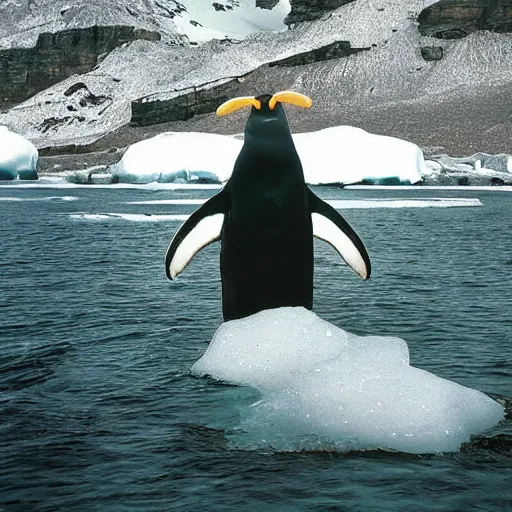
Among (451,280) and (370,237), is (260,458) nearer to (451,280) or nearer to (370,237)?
(451,280)

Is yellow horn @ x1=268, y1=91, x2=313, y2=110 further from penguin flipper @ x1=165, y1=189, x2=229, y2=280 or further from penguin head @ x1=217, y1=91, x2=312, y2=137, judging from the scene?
penguin flipper @ x1=165, y1=189, x2=229, y2=280

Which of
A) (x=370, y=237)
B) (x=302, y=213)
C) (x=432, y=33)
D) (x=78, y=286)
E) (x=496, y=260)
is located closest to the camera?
(x=302, y=213)

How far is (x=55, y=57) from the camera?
122875mm

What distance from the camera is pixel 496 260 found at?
37.0 feet

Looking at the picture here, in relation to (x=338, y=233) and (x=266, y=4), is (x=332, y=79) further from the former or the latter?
(x=338, y=233)

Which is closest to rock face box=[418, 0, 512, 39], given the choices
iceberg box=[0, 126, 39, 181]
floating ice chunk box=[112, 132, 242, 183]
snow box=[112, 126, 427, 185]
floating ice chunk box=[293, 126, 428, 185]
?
iceberg box=[0, 126, 39, 181]

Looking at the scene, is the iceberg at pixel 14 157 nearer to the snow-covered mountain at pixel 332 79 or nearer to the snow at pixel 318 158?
the snow at pixel 318 158

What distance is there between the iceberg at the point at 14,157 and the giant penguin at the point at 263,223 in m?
42.3

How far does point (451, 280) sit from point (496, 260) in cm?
210

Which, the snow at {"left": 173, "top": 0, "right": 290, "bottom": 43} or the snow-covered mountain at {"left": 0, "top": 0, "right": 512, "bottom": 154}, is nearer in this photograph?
the snow-covered mountain at {"left": 0, "top": 0, "right": 512, "bottom": 154}

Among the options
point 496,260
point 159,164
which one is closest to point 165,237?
point 496,260

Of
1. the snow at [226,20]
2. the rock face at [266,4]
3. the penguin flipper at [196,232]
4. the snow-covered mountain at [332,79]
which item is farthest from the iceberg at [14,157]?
the rock face at [266,4]

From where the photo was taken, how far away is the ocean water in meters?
3.65

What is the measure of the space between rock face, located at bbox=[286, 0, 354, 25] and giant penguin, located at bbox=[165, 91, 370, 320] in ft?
377
